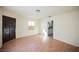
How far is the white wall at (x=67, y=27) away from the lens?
5.24 meters

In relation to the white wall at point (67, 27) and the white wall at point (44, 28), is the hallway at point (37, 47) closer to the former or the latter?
the white wall at point (67, 27)

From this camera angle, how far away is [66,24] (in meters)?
6.18

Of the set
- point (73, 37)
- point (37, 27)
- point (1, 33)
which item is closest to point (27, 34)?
point (37, 27)

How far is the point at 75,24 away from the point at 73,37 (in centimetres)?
86

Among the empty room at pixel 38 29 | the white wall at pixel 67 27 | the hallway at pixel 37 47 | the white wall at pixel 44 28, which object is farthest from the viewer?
the white wall at pixel 44 28

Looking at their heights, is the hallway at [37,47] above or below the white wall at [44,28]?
below

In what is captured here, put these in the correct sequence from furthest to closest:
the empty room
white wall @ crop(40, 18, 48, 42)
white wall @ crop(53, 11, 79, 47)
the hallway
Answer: white wall @ crop(40, 18, 48, 42) < white wall @ crop(53, 11, 79, 47) < the empty room < the hallway

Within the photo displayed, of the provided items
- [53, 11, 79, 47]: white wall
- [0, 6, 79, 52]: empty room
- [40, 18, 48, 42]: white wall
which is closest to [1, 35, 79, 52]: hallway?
[0, 6, 79, 52]: empty room

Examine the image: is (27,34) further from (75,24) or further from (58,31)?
(75,24)

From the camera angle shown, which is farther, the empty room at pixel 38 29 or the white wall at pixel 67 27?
the white wall at pixel 67 27

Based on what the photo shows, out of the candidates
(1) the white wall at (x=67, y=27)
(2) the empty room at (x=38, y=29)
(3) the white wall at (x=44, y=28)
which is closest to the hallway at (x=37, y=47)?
(2) the empty room at (x=38, y=29)

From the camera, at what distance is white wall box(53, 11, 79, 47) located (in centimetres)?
524

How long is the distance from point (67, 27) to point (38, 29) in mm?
6018

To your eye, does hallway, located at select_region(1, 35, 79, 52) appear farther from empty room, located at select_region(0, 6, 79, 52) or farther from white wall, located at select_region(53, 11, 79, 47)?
white wall, located at select_region(53, 11, 79, 47)
